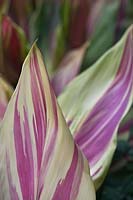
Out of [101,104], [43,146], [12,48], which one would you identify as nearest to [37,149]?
[43,146]

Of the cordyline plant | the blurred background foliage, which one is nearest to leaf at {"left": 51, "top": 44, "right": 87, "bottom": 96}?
the blurred background foliage

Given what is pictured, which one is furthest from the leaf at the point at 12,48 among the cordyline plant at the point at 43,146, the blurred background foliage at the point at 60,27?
the cordyline plant at the point at 43,146

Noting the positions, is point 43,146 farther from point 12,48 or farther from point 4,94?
point 12,48

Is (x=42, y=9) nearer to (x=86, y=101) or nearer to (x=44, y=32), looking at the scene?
(x=44, y=32)

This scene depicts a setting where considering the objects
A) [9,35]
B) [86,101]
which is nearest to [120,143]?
[86,101]

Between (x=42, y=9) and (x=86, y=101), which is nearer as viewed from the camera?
(x=86, y=101)

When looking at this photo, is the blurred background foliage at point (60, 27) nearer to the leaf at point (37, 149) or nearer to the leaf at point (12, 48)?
the leaf at point (12, 48)

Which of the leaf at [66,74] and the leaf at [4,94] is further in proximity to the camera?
the leaf at [66,74]
